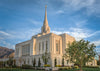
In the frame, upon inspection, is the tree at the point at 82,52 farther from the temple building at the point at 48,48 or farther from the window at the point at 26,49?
the window at the point at 26,49

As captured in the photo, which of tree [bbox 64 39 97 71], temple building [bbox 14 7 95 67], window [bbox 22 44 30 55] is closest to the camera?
tree [bbox 64 39 97 71]

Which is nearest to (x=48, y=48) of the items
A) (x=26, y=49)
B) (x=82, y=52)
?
(x=26, y=49)

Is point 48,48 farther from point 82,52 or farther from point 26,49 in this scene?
point 82,52

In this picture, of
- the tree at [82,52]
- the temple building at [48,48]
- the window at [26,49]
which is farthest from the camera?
the window at [26,49]

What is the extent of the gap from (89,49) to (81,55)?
217 cm

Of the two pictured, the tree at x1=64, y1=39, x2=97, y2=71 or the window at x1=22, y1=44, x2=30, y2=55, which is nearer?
the tree at x1=64, y1=39, x2=97, y2=71

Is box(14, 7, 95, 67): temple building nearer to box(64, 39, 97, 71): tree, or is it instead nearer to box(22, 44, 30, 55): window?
box(22, 44, 30, 55): window

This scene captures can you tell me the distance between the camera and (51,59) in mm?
39562

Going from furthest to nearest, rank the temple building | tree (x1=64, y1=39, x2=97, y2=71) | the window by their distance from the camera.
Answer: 1. the window
2. the temple building
3. tree (x1=64, y1=39, x2=97, y2=71)

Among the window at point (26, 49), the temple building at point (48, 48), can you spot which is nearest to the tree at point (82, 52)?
the temple building at point (48, 48)

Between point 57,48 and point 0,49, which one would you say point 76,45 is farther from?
point 0,49

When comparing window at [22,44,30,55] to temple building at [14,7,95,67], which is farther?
window at [22,44,30,55]

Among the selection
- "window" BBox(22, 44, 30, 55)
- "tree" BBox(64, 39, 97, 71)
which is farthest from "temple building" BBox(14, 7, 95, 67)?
"tree" BBox(64, 39, 97, 71)

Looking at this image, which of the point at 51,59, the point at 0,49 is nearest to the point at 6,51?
the point at 0,49
